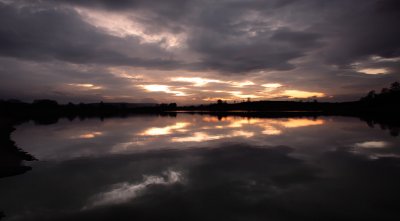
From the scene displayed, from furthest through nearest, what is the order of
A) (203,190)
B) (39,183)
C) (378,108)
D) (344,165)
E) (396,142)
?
(378,108), (396,142), (344,165), (39,183), (203,190)

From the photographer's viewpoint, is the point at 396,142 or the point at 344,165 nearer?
the point at 344,165

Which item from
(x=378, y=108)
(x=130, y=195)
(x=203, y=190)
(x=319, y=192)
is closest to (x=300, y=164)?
(x=319, y=192)

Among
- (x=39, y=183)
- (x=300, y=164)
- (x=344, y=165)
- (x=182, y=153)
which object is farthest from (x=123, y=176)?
(x=344, y=165)

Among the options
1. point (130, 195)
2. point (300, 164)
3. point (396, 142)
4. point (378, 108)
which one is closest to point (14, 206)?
point (130, 195)

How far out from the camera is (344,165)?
73.8 ft

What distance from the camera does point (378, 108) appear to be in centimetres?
15588

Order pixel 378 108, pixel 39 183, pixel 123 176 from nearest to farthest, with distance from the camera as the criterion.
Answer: pixel 39 183
pixel 123 176
pixel 378 108

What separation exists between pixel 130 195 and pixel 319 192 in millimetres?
12382

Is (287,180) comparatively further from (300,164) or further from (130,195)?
(130,195)

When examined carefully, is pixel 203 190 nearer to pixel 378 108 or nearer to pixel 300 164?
pixel 300 164

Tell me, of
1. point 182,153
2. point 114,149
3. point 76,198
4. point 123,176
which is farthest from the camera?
point 114,149

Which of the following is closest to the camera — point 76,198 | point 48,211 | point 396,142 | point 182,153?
point 48,211

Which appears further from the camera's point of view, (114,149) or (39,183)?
(114,149)

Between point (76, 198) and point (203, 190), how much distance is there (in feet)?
26.8
